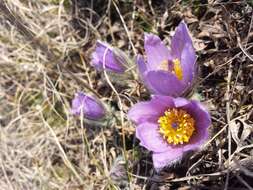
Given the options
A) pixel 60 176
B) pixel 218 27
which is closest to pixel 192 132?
pixel 218 27

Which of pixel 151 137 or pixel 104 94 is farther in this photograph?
pixel 104 94

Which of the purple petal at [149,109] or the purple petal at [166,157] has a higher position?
the purple petal at [149,109]

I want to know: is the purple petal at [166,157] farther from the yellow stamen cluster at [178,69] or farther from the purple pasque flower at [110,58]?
the purple pasque flower at [110,58]

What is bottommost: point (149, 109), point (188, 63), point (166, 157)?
point (166, 157)

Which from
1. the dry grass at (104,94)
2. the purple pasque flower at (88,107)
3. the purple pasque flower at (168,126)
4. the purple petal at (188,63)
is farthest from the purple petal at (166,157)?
the purple pasque flower at (88,107)

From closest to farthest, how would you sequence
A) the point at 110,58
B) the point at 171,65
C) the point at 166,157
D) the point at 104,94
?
1. the point at 166,157
2. the point at 171,65
3. the point at 110,58
4. the point at 104,94

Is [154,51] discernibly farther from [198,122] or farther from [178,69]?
[198,122]

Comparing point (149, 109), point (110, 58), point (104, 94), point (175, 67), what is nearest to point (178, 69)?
point (175, 67)
